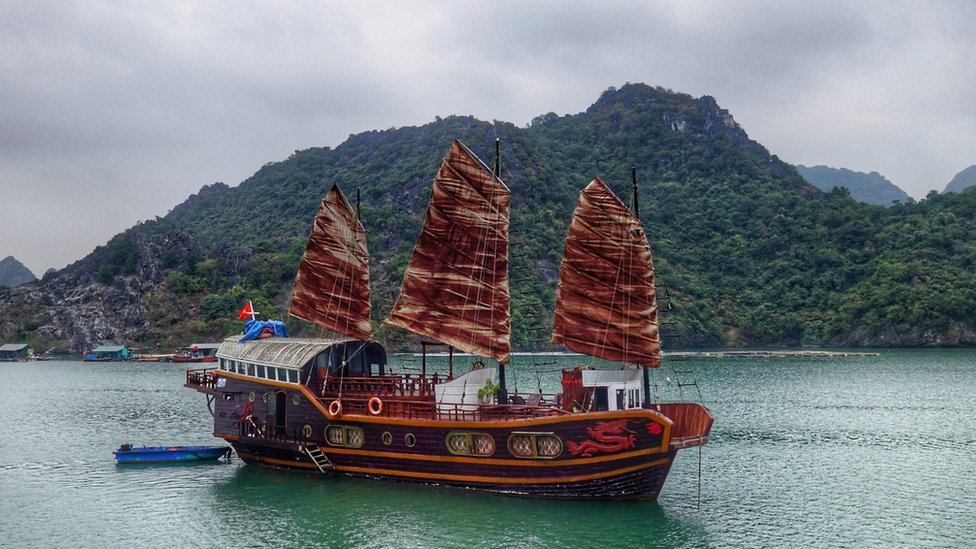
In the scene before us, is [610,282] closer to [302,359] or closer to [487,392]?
[487,392]

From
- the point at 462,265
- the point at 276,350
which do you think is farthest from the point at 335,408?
the point at 462,265

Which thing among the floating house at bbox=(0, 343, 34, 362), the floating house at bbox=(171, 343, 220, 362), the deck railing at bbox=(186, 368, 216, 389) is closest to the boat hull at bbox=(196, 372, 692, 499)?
the deck railing at bbox=(186, 368, 216, 389)

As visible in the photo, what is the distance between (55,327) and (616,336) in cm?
12381

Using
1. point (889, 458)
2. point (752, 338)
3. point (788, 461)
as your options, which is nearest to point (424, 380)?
point (788, 461)

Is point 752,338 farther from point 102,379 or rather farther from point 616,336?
point 616,336

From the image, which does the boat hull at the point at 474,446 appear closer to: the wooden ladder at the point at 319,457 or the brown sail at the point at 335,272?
the wooden ladder at the point at 319,457

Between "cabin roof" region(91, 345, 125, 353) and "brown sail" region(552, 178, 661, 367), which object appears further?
"cabin roof" region(91, 345, 125, 353)

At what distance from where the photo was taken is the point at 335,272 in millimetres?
Answer: 33875

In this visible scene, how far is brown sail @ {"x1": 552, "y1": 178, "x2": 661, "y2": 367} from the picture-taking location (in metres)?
27.2

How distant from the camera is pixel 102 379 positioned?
8188cm

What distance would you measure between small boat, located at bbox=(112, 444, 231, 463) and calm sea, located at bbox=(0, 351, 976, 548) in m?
0.61

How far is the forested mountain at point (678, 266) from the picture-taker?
11400cm

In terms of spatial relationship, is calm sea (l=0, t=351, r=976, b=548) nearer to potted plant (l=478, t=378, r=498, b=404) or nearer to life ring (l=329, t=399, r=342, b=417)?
life ring (l=329, t=399, r=342, b=417)

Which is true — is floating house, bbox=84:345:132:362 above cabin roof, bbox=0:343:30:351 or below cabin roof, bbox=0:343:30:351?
below
